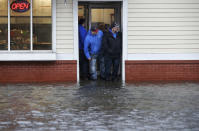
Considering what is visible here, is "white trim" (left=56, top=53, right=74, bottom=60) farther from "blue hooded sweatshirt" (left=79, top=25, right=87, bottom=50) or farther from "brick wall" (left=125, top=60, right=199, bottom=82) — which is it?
"brick wall" (left=125, top=60, right=199, bottom=82)

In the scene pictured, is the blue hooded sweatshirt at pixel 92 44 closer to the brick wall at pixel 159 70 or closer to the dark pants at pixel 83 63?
the dark pants at pixel 83 63

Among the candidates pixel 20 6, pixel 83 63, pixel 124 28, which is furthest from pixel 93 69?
pixel 20 6

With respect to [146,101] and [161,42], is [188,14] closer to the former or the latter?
[161,42]

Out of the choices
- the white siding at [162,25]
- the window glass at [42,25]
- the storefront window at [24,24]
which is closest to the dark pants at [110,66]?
the white siding at [162,25]

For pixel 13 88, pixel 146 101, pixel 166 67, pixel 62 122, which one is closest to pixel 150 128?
pixel 62 122

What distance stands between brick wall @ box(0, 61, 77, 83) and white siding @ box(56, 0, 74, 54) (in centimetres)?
49

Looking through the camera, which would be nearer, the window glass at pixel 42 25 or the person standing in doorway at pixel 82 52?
the window glass at pixel 42 25

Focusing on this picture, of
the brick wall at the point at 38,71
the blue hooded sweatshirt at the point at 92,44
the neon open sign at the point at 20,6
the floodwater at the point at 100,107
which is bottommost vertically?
the floodwater at the point at 100,107

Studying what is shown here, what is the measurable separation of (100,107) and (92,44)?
20.8ft

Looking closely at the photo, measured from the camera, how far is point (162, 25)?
17.7 metres

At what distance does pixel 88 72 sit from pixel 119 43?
1876 millimetres

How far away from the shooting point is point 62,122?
388 inches

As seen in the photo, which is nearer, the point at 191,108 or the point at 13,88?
the point at 191,108

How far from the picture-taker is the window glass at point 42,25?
1733 cm
